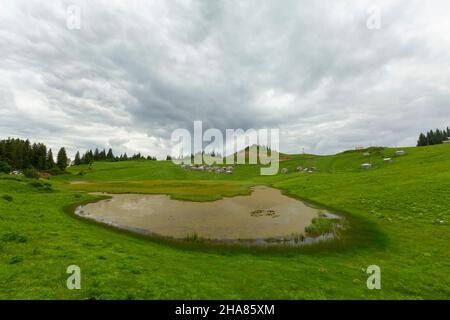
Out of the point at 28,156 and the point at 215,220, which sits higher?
the point at 28,156

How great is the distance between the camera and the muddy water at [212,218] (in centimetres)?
2539

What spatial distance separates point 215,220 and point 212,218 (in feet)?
3.95

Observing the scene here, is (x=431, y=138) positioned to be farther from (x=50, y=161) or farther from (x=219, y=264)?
(x=50, y=161)

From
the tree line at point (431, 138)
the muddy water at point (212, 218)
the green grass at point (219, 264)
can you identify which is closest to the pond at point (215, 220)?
the muddy water at point (212, 218)

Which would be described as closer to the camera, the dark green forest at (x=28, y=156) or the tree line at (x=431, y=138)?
the dark green forest at (x=28, y=156)

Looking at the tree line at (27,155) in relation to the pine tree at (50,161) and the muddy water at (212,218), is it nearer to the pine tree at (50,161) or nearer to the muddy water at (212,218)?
the pine tree at (50,161)

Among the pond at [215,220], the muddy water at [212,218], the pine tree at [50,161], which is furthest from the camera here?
the pine tree at [50,161]

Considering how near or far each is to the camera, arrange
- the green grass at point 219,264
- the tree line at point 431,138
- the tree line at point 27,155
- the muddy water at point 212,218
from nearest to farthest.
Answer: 1. the green grass at point 219,264
2. the muddy water at point 212,218
3. the tree line at point 27,155
4. the tree line at point 431,138

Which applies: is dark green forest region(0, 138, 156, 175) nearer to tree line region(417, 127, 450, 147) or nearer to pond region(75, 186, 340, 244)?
pond region(75, 186, 340, 244)

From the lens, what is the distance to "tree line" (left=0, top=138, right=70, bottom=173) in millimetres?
110844

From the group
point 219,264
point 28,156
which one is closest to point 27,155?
point 28,156

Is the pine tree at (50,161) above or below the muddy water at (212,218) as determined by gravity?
above

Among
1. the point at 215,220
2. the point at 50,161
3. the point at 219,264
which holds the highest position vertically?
the point at 50,161

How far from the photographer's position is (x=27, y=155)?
400 feet
